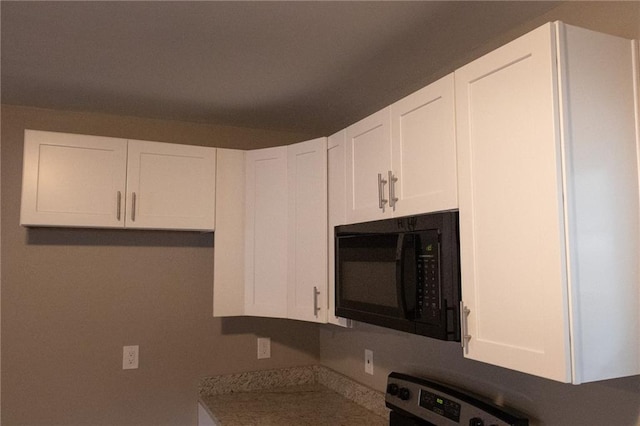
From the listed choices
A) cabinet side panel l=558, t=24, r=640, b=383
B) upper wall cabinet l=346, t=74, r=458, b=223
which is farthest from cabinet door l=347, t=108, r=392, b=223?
cabinet side panel l=558, t=24, r=640, b=383

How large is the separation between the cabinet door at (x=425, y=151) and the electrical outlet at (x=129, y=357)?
1762 mm

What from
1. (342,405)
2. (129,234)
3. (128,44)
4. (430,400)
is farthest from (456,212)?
(129,234)

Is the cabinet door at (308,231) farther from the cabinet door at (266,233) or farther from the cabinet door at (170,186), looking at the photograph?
the cabinet door at (170,186)

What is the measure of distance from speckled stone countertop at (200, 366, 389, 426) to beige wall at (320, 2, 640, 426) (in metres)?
0.15

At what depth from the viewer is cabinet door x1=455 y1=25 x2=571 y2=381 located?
1.18 meters

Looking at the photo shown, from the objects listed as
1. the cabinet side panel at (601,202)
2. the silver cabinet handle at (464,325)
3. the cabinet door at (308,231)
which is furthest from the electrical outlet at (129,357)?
the cabinet side panel at (601,202)

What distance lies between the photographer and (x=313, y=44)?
1.86 metres

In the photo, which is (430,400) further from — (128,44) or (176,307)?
(128,44)

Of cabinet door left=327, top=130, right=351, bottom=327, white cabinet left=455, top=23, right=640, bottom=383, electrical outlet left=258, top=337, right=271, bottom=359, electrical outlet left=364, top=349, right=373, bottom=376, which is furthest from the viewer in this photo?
electrical outlet left=258, top=337, right=271, bottom=359

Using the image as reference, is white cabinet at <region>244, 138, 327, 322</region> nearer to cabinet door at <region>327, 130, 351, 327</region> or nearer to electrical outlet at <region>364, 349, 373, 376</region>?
cabinet door at <region>327, 130, 351, 327</region>

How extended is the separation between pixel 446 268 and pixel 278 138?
6.13 ft

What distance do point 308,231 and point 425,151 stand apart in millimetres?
882

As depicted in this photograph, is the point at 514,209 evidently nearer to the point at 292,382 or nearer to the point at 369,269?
the point at 369,269

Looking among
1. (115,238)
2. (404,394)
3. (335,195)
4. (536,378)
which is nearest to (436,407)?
(404,394)
